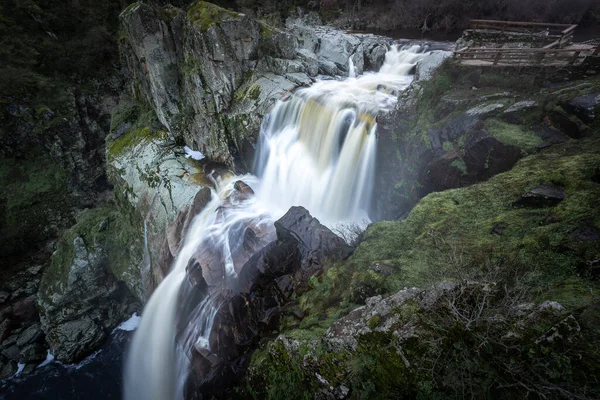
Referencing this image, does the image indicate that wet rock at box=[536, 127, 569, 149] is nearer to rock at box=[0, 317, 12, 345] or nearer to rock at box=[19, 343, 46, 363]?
rock at box=[19, 343, 46, 363]

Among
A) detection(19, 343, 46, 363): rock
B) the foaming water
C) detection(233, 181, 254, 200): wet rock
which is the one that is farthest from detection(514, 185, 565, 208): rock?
detection(19, 343, 46, 363): rock

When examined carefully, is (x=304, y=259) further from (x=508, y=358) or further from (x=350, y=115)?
(x=350, y=115)

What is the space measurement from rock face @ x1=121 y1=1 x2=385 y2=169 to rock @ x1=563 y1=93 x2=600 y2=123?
11821mm

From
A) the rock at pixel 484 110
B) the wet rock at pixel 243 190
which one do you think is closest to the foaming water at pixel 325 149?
the wet rock at pixel 243 190

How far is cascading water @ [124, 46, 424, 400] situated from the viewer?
11.1 metres

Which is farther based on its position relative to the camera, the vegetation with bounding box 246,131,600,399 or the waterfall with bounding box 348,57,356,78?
the waterfall with bounding box 348,57,356,78

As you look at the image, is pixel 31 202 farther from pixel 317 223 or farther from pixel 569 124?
pixel 569 124

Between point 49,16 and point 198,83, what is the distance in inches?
924

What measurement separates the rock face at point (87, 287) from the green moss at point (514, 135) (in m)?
18.8

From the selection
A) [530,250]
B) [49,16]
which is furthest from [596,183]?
[49,16]

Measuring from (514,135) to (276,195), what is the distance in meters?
9.97

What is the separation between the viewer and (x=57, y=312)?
17.3 metres

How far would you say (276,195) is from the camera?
14445 mm

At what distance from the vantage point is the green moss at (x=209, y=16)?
1576 centimetres
